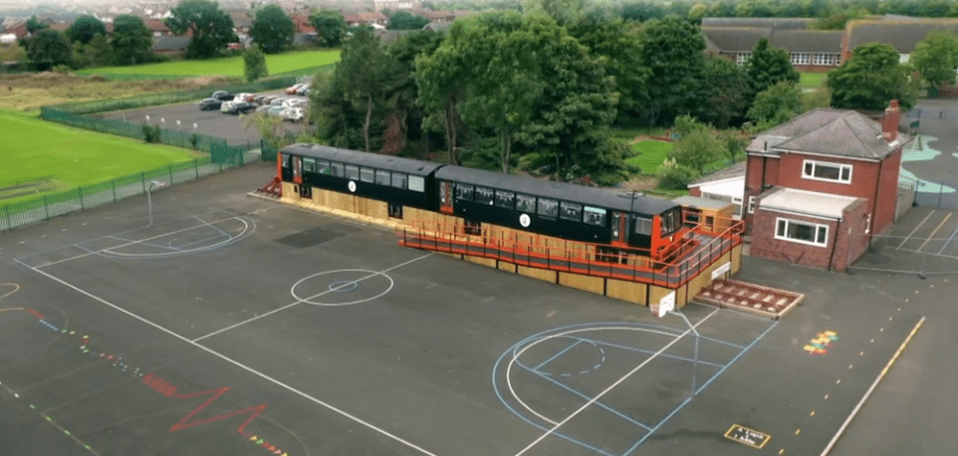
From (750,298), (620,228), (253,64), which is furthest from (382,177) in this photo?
(253,64)

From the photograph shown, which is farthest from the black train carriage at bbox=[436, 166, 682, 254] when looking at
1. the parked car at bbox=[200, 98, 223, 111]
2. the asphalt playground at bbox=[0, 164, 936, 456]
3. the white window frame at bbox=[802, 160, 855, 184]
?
the parked car at bbox=[200, 98, 223, 111]

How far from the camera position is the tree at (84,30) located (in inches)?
6358

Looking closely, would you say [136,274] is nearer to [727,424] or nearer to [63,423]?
[63,423]

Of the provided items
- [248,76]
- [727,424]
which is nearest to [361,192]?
[727,424]

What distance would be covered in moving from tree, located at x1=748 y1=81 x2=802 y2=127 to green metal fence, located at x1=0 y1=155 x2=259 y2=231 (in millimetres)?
46577

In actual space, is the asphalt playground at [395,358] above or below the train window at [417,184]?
below

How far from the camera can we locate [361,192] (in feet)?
154

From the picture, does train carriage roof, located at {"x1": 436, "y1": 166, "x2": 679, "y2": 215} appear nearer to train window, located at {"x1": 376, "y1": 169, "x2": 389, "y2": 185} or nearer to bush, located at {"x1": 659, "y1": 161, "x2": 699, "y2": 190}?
train window, located at {"x1": 376, "y1": 169, "x2": 389, "y2": 185}

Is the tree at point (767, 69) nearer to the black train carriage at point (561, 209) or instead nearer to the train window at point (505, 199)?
the black train carriage at point (561, 209)

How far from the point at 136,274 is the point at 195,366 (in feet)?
39.6

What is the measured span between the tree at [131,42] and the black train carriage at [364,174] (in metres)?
119

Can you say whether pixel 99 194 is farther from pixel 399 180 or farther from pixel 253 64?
pixel 253 64

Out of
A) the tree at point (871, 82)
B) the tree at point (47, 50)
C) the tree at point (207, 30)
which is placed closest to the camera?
the tree at point (871, 82)

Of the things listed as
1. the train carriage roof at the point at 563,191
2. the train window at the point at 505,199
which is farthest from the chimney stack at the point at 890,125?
the train window at the point at 505,199
